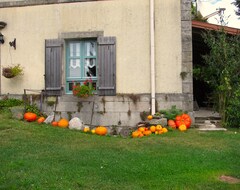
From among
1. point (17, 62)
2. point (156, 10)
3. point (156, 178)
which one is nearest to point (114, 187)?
point (156, 178)

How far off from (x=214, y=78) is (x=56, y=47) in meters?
4.78

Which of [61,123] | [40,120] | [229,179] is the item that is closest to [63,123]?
[61,123]

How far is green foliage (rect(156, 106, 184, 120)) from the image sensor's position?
9461 millimetres

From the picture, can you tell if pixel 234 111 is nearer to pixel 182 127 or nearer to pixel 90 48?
pixel 182 127

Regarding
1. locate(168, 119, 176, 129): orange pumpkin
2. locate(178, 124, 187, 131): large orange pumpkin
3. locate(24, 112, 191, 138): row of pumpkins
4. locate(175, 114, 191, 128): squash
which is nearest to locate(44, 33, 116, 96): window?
A: locate(24, 112, 191, 138): row of pumpkins

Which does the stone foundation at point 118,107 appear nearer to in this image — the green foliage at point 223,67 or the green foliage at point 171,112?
the green foliage at point 171,112

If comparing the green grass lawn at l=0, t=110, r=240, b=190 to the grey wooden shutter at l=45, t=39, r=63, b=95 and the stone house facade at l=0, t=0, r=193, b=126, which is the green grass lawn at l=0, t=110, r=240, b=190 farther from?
the grey wooden shutter at l=45, t=39, r=63, b=95

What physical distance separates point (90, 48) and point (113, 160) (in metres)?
5.22

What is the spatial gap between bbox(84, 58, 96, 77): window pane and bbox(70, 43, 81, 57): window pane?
371 millimetres

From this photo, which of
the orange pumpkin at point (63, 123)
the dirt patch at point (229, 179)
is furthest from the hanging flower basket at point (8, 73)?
the dirt patch at point (229, 179)

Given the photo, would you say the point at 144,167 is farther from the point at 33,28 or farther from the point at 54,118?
the point at 33,28

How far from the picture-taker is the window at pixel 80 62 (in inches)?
411

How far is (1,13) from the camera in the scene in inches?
429

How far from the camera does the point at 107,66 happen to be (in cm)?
999
